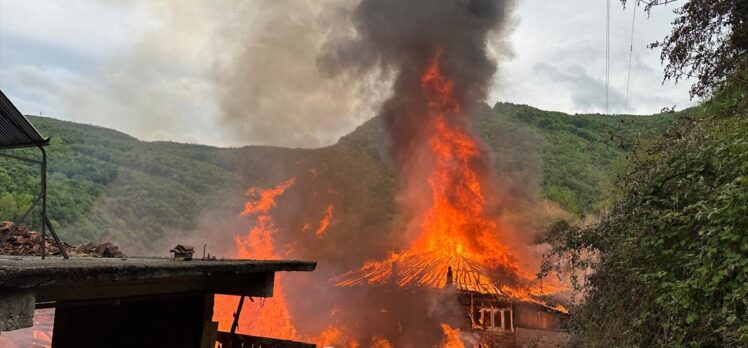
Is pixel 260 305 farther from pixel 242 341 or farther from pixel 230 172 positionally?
pixel 230 172

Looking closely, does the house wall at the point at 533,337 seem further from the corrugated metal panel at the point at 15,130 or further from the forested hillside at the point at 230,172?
the corrugated metal panel at the point at 15,130

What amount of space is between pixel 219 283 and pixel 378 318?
15.2 m

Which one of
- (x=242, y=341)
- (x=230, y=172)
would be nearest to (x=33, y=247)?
(x=242, y=341)

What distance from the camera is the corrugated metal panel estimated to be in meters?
3.64

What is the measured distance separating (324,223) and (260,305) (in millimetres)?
18475

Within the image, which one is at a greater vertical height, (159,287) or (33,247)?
(33,247)

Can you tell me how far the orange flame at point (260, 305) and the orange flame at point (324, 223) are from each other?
10.0ft

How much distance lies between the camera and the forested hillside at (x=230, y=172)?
1261 inches

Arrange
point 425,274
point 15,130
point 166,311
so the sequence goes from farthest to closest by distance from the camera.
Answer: point 425,274, point 166,311, point 15,130

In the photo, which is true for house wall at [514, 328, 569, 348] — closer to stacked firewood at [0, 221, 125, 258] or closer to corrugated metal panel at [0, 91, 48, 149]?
stacked firewood at [0, 221, 125, 258]

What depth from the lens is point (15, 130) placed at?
3.89 metres

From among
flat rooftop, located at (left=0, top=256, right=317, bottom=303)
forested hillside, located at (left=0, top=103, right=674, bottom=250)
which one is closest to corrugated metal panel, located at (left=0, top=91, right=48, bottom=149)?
flat rooftop, located at (left=0, top=256, right=317, bottom=303)

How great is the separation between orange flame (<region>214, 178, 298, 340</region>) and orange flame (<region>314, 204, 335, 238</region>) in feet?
10.0

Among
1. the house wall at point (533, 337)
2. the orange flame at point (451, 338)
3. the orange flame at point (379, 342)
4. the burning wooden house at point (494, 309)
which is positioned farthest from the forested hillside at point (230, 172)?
the orange flame at point (379, 342)
